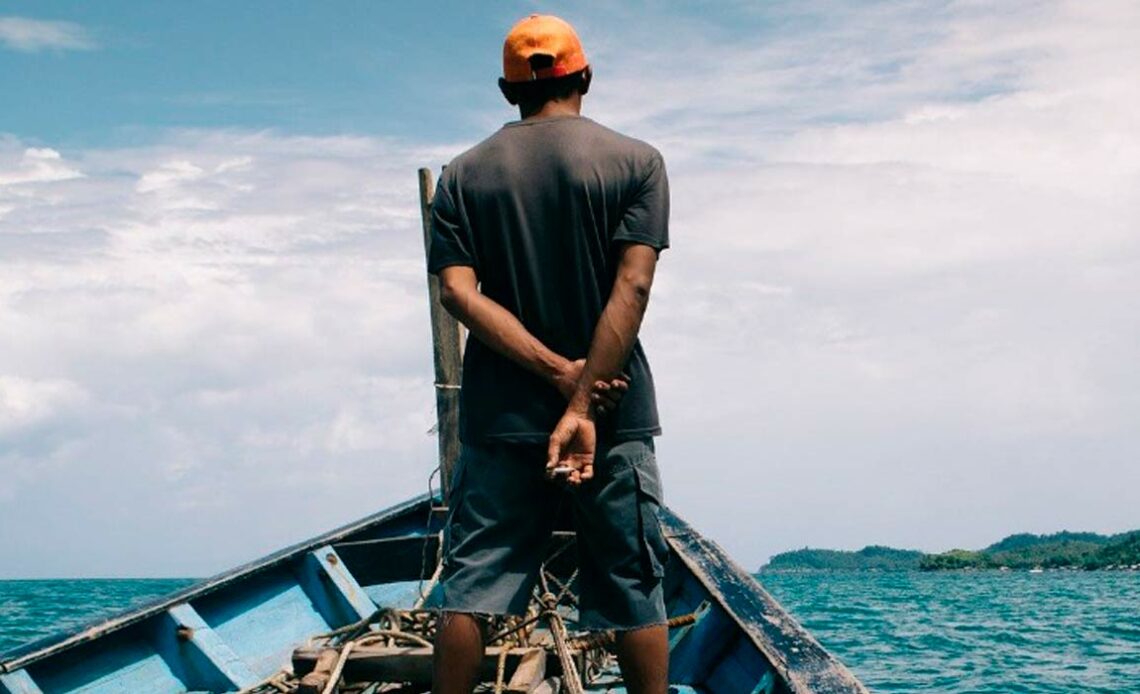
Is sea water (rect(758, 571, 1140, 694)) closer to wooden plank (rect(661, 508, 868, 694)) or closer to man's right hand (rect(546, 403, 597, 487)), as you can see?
wooden plank (rect(661, 508, 868, 694))

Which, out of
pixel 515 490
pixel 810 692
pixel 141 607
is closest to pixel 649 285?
pixel 515 490

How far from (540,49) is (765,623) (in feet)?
8.42

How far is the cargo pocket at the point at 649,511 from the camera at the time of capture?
8.93 feet

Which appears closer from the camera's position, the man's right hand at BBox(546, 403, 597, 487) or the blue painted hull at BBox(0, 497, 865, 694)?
the man's right hand at BBox(546, 403, 597, 487)

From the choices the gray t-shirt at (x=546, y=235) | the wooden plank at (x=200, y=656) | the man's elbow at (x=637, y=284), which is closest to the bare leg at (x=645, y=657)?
the gray t-shirt at (x=546, y=235)

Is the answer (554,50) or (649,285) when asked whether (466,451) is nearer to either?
(649,285)

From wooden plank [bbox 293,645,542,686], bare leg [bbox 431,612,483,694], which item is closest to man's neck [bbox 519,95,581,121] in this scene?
bare leg [bbox 431,612,483,694]

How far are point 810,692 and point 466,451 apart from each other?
58.5 inches

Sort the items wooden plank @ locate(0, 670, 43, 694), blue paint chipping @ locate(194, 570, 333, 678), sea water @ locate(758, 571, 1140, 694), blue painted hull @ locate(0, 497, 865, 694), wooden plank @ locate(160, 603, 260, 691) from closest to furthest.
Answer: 1. wooden plank @ locate(0, 670, 43, 694)
2. blue painted hull @ locate(0, 497, 865, 694)
3. wooden plank @ locate(160, 603, 260, 691)
4. blue paint chipping @ locate(194, 570, 333, 678)
5. sea water @ locate(758, 571, 1140, 694)

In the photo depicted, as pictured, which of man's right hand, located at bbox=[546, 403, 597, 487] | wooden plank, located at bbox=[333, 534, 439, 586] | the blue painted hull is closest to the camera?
man's right hand, located at bbox=[546, 403, 597, 487]

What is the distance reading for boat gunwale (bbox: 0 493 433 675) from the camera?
4.17 meters

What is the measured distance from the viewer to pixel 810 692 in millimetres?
3543

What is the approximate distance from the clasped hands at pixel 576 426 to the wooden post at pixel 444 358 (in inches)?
133

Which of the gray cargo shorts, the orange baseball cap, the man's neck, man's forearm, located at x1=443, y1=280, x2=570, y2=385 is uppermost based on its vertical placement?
the orange baseball cap
